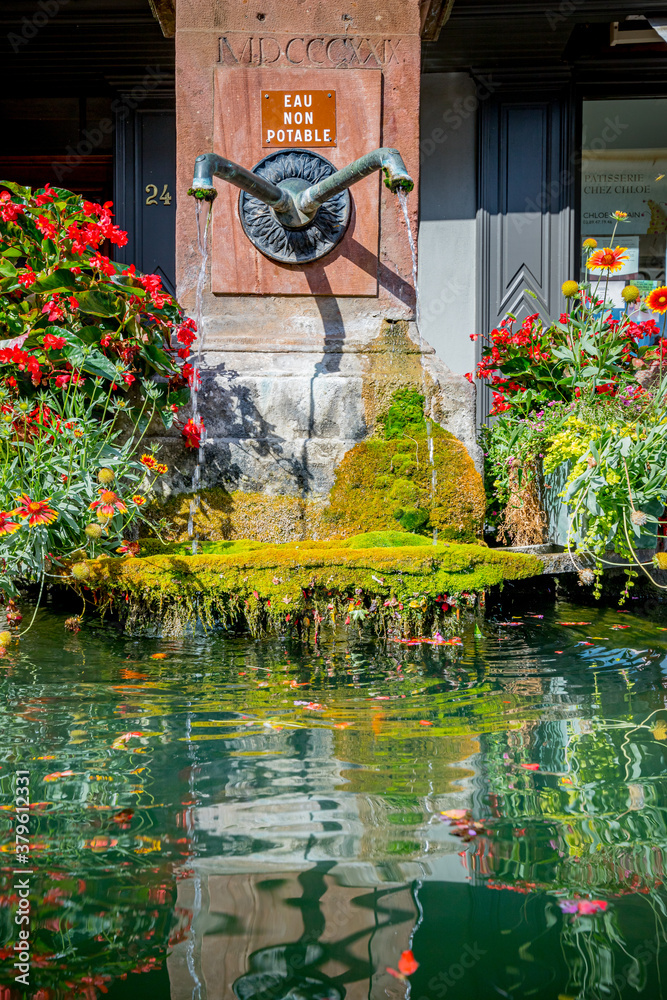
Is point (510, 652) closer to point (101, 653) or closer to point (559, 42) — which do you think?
point (101, 653)

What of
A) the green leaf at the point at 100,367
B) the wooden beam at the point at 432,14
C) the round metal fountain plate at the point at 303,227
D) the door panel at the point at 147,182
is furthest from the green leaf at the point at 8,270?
the door panel at the point at 147,182

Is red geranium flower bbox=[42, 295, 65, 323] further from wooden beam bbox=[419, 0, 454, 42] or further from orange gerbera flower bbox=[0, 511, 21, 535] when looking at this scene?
wooden beam bbox=[419, 0, 454, 42]

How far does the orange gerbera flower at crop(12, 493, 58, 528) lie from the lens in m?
2.42

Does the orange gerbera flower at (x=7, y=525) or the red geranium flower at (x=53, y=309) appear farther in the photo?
the red geranium flower at (x=53, y=309)

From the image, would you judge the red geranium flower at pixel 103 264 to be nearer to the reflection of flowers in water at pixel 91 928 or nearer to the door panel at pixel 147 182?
the reflection of flowers in water at pixel 91 928

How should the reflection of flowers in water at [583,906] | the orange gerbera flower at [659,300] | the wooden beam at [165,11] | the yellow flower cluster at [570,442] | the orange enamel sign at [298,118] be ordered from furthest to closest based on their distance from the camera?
1. the wooden beam at [165,11]
2. the orange enamel sign at [298,118]
3. the orange gerbera flower at [659,300]
4. the yellow flower cluster at [570,442]
5. the reflection of flowers in water at [583,906]

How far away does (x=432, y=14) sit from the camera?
12.1 ft

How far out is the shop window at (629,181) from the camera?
6.43 metres

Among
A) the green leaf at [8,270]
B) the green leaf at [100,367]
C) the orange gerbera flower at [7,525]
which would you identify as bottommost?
the orange gerbera flower at [7,525]

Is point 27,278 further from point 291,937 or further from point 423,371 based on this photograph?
point 291,937

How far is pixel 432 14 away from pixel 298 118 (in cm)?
83

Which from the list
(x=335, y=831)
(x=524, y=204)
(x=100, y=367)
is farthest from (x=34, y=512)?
(x=524, y=204)

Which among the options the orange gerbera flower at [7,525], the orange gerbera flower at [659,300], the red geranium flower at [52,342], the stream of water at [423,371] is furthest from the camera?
the stream of water at [423,371]

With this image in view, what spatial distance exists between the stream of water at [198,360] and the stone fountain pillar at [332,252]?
3 centimetres
